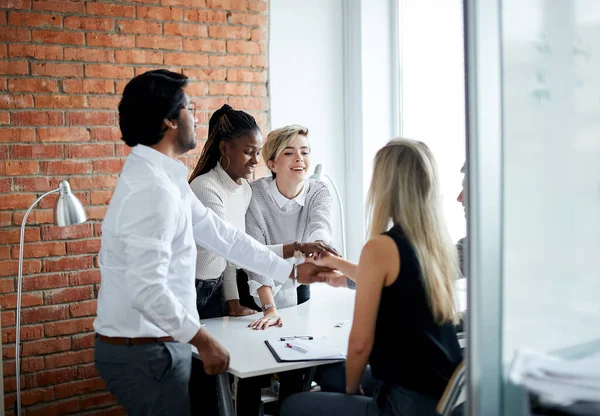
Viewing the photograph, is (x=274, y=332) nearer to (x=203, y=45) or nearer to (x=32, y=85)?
(x=32, y=85)

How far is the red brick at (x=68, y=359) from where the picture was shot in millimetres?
3676

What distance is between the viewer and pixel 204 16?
161 inches

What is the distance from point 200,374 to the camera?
286 cm

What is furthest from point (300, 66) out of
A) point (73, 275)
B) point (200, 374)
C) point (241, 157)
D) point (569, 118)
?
point (569, 118)

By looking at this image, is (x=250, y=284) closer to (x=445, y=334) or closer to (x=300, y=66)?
(x=445, y=334)

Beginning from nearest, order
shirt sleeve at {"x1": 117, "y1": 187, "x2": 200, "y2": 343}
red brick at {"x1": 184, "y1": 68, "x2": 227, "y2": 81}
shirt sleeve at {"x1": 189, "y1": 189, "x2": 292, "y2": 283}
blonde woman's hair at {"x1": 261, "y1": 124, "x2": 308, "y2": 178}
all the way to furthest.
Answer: shirt sleeve at {"x1": 117, "y1": 187, "x2": 200, "y2": 343}
shirt sleeve at {"x1": 189, "y1": 189, "x2": 292, "y2": 283}
blonde woman's hair at {"x1": 261, "y1": 124, "x2": 308, "y2": 178}
red brick at {"x1": 184, "y1": 68, "x2": 227, "y2": 81}

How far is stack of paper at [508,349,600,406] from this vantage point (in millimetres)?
1149

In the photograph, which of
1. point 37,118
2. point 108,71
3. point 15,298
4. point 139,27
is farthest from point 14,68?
point 15,298

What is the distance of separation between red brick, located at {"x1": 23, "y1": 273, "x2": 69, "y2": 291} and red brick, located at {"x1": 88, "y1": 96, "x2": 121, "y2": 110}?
0.95 m

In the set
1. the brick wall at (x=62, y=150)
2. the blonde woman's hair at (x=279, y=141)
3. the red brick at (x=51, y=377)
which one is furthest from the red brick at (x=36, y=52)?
the red brick at (x=51, y=377)

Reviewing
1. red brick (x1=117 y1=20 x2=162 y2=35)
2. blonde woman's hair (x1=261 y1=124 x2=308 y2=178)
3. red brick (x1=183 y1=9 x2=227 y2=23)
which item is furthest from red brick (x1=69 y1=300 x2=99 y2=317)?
red brick (x1=183 y1=9 x2=227 y2=23)

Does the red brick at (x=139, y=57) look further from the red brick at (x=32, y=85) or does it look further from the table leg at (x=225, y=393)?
the table leg at (x=225, y=393)

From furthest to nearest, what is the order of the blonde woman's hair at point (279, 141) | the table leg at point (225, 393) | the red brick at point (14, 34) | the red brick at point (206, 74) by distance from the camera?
the red brick at point (206, 74) → the red brick at point (14, 34) → the blonde woman's hair at point (279, 141) → the table leg at point (225, 393)

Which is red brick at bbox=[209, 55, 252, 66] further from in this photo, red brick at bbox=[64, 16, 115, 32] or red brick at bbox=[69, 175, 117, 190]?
red brick at bbox=[69, 175, 117, 190]
